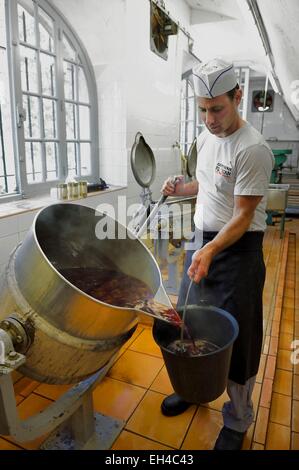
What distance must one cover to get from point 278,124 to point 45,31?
27.5ft

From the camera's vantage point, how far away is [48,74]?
2.83m

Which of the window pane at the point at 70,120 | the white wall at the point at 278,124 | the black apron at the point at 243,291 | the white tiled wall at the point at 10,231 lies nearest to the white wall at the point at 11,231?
the white tiled wall at the point at 10,231

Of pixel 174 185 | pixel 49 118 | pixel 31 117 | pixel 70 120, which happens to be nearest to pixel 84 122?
pixel 70 120

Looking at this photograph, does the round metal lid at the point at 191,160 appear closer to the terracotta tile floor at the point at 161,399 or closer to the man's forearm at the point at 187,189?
the terracotta tile floor at the point at 161,399

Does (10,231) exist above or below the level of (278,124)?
below

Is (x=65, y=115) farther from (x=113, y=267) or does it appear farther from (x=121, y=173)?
(x=113, y=267)

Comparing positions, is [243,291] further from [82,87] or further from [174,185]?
[82,87]

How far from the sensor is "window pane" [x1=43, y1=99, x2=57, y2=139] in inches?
112

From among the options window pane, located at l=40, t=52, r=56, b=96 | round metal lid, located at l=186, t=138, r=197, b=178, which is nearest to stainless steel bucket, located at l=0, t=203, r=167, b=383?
window pane, located at l=40, t=52, r=56, b=96

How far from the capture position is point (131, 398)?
1.88m

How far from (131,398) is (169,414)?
0.24 m

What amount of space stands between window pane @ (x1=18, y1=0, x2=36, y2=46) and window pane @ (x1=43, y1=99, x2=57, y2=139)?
450mm

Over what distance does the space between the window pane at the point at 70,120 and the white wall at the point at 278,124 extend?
299 inches

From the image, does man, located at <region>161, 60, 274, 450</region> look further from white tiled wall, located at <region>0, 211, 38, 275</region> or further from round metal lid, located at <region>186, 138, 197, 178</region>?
round metal lid, located at <region>186, 138, 197, 178</region>
